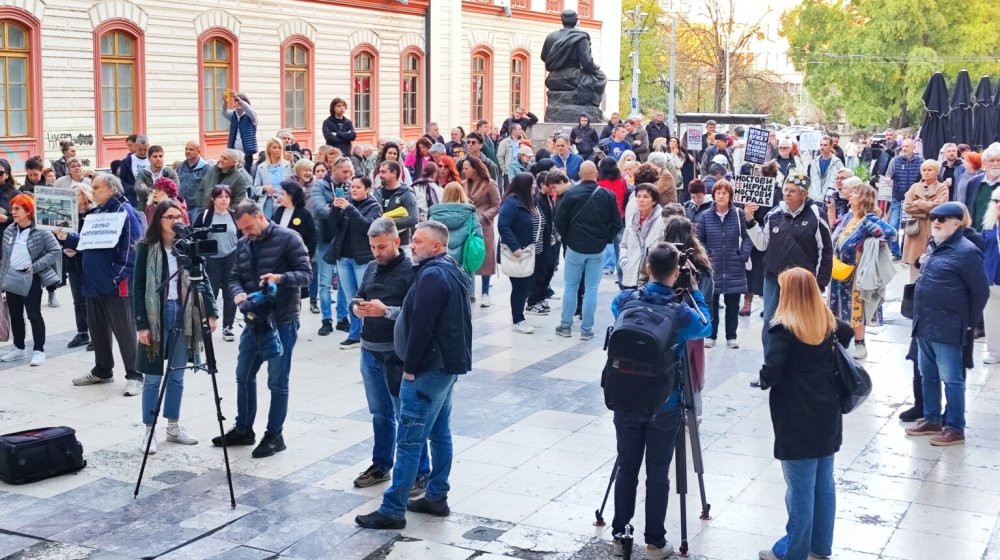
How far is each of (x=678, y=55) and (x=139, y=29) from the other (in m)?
55.5

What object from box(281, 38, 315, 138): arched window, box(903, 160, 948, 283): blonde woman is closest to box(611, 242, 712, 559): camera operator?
box(903, 160, 948, 283): blonde woman

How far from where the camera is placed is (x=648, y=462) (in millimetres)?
7273

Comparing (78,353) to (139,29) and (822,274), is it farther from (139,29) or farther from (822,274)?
(139,29)

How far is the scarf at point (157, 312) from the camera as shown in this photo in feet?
30.3

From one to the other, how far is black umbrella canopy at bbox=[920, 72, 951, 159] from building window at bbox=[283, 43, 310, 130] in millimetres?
13724

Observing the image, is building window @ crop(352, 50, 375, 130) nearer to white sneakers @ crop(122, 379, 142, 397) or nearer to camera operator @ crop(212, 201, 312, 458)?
white sneakers @ crop(122, 379, 142, 397)

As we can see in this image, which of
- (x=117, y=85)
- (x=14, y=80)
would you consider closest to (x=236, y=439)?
(x=14, y=80)

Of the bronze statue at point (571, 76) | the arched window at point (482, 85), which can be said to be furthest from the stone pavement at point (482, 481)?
the arched window at point (482, 85)

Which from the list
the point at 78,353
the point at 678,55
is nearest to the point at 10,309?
the point at 78,353

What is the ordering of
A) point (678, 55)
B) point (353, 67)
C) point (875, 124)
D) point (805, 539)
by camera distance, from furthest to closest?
point (678, 55)
point (875, 124)
point (353, 67)
point (805, 539)

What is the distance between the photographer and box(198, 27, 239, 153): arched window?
26094 mm

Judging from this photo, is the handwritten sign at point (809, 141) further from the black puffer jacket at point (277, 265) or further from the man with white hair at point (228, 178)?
the black puffer jacket at point (277, 265)

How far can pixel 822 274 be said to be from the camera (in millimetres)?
11578

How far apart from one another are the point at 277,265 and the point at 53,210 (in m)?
3.73
